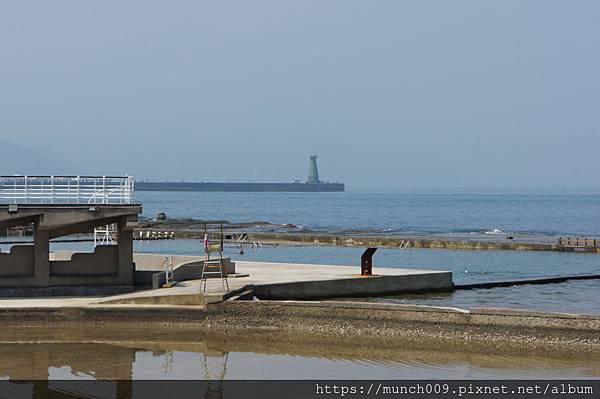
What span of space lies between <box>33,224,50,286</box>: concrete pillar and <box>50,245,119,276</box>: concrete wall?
0.45 meters

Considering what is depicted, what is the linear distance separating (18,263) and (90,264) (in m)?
2.21

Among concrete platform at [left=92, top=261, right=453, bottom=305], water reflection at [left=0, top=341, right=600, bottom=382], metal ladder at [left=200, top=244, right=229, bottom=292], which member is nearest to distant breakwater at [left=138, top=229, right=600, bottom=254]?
concrete platform at [left=92, top=261, right=453, bottom=305]

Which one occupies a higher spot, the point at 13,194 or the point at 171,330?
the point at 13,194

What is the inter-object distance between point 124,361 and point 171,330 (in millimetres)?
3780

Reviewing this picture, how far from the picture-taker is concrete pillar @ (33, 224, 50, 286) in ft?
101

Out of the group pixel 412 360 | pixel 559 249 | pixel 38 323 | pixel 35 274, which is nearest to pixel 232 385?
pixel 412 360

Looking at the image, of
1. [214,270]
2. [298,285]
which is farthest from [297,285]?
[214,270]

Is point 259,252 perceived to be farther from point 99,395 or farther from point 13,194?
point 99,395

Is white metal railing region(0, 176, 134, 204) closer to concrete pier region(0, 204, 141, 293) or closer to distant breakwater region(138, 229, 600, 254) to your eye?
concrete pier region(0, 204, 141, 293)

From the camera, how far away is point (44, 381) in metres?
21.3

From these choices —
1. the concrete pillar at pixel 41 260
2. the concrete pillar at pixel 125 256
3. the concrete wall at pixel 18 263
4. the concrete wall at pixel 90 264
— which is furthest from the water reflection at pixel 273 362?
the concrete wall at pixel 90 264

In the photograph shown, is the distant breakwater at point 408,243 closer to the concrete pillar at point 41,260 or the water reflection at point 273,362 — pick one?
the concrete pillar at point 41,260

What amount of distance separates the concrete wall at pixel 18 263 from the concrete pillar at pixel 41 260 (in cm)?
33

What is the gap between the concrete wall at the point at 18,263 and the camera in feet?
102
